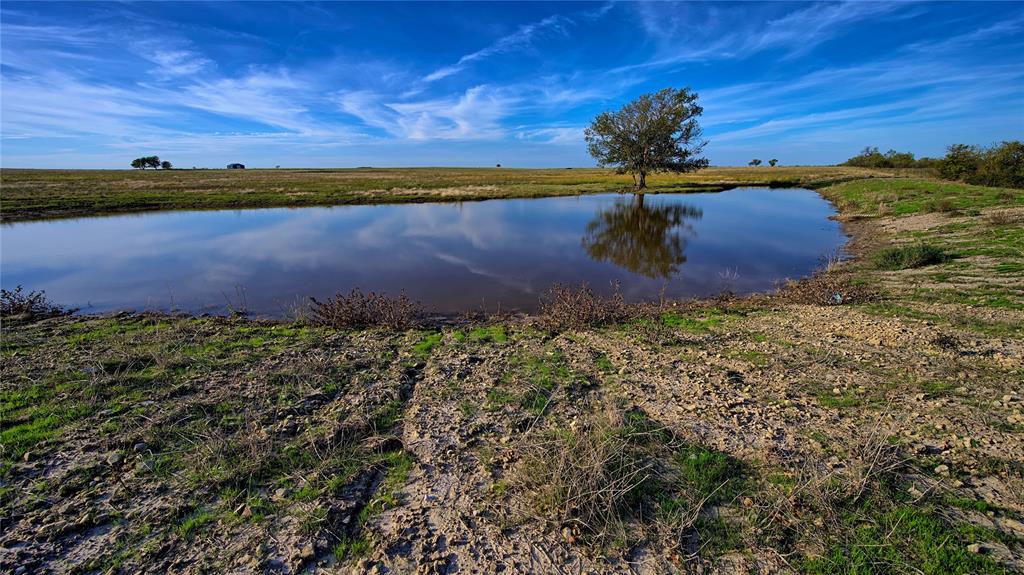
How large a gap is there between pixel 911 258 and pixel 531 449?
16.0 m

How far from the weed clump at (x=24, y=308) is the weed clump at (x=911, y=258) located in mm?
25771

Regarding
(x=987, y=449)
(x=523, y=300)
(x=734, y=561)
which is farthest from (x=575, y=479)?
(x=523, y=300)

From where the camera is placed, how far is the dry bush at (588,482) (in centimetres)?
413

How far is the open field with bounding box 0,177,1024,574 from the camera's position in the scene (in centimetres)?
390

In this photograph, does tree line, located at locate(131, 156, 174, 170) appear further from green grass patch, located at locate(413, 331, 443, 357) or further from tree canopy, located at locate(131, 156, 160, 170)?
green grass patch, located at locate(413, 331, 443, 357)

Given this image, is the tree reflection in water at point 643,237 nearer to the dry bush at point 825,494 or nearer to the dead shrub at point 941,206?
the dry bush at point 825,494

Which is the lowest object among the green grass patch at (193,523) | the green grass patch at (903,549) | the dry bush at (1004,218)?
the green grass patch at (193,523)

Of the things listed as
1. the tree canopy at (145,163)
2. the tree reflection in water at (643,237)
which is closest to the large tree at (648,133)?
the tree reflection in water at (643,237)

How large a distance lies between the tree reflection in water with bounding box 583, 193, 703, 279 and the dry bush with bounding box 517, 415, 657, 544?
493 inches

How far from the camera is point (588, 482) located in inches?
167

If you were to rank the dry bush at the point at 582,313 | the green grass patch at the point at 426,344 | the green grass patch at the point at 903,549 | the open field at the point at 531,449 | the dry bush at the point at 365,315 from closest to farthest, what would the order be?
the green grass patch at the point at 903,549
the open field at the point at 531,449
the green grass patch at the point at 426,344
the dry bush at the point at 582,313
the dry bush at the point at 365,315

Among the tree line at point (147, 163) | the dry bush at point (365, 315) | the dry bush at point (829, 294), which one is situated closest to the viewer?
the dry bush at point (365, 315)

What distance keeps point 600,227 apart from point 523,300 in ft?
55.9

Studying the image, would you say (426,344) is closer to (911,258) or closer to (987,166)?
(911,258)
